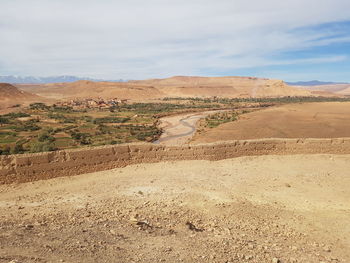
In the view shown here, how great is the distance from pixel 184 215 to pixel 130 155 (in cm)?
498

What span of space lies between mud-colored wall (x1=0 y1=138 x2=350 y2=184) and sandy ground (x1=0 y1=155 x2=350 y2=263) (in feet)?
1.22

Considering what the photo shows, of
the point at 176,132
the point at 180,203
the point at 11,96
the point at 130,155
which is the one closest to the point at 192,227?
the point at 180,203

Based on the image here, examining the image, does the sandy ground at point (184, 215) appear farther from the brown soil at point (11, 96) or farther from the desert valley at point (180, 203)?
the brown soil at point (11, 96)

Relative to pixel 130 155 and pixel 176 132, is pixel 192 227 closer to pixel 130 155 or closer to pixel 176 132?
pixel 130 155

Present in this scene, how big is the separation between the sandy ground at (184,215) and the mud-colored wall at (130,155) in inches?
14.7

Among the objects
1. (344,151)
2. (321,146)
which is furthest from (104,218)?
(344,151)

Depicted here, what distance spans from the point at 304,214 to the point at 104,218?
5885 mm

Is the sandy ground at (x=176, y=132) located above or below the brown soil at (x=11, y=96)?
below

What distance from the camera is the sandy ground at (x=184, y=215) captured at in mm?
6605

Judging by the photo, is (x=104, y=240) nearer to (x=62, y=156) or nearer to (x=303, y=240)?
(x=303, y=240)

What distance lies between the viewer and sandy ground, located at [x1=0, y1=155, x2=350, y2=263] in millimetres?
6605

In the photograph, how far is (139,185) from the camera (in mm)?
11508

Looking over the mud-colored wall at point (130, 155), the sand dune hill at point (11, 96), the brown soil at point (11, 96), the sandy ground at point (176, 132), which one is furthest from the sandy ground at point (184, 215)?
the sand dune hill at point (11, 96)

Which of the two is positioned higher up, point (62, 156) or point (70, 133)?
point (62, 156)
